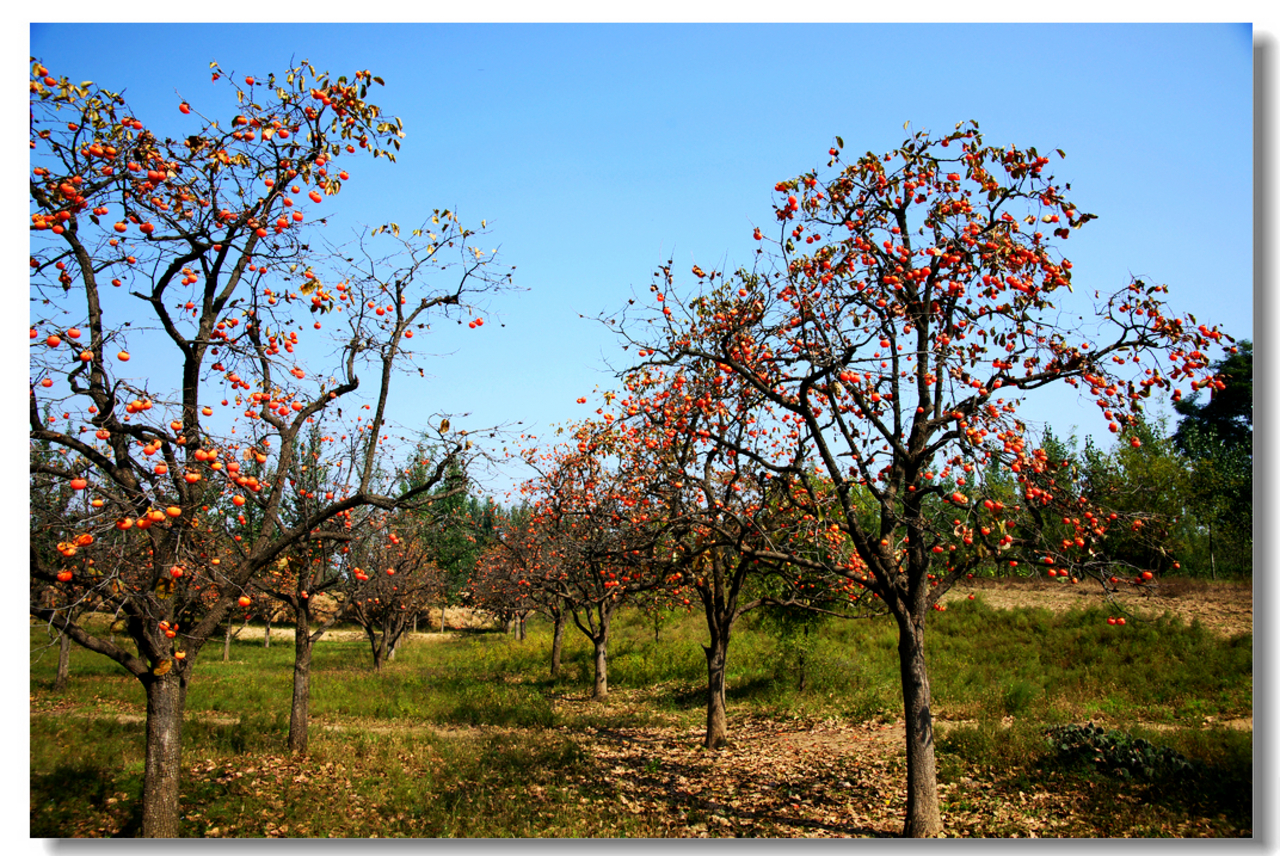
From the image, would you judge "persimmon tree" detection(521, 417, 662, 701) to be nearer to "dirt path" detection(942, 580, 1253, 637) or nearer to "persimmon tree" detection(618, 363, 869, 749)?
"persimmon tree" detection(618, 363, 869, 749)

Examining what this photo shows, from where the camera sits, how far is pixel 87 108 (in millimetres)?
5387

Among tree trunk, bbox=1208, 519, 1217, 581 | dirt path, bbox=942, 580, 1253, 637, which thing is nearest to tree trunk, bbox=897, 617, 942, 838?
dirt path, bbox=942, 580, 1253, 637

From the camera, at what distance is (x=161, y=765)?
19.4 feet

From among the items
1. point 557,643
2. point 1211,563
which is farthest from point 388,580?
point 1211,563

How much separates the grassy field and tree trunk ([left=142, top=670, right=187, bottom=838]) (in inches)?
72.0

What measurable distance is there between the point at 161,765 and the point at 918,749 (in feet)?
22.3

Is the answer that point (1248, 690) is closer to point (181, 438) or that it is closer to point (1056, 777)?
point (1056, 777)

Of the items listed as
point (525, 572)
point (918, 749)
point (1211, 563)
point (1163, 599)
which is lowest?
point (918, 749)

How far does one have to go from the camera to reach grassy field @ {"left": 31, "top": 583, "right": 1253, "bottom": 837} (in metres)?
7.73

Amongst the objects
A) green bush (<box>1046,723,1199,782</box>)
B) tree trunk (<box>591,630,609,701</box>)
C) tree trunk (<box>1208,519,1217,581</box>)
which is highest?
tree trunk (<box>1208,519,1217,581</box>)

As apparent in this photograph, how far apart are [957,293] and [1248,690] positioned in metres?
11.8

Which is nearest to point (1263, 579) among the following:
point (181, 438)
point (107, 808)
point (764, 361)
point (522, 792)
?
point (764, 361)

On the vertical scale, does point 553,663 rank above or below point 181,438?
below

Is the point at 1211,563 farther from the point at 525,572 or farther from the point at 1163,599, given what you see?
the point at 525,572
